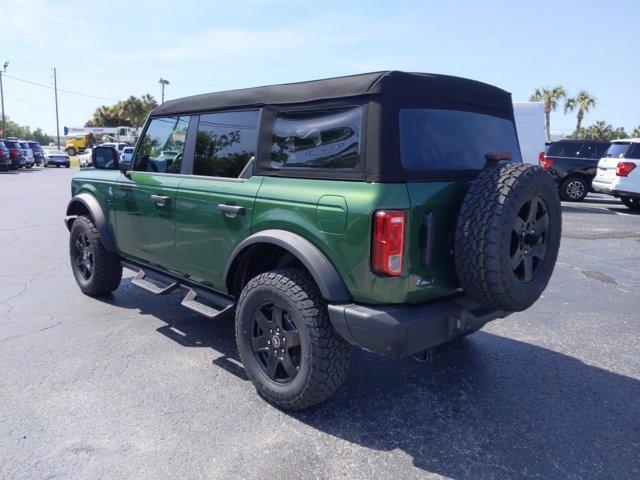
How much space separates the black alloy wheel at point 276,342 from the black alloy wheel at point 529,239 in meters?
1.38

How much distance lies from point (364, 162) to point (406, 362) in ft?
6.12

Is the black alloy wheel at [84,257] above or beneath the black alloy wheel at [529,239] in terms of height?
beneath

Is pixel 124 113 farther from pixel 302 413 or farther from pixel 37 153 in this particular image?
pixel 302 413

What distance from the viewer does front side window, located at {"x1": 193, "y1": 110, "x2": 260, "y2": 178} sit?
11.7 feet

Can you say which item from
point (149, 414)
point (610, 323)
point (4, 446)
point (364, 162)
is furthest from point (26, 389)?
point (610, 323)

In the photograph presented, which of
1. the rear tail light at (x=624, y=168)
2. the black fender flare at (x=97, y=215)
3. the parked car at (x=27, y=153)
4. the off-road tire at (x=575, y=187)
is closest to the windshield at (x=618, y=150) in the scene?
the rear tail light at (x=624, y=168)

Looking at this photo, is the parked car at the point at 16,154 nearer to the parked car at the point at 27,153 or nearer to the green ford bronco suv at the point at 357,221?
the parked car at the point at 27,153

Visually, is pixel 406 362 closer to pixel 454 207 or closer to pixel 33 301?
pixel 454 207

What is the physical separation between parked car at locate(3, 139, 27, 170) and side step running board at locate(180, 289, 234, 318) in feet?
92.9

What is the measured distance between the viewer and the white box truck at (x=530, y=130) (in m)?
12.9

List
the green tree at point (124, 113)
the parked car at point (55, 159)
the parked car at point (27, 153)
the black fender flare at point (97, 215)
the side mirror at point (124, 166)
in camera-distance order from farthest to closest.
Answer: the green tree at point (124, 113)
the parked car at point (55, 159)
the parked car at point (27, 153)
the black fender flare at point (97, 215)
the side mirror at point (124, 166)

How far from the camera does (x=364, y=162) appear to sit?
9.09ft

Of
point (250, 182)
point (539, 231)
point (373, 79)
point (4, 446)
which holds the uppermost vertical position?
point (373, 79)

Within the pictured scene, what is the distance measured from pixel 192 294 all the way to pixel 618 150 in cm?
1286
